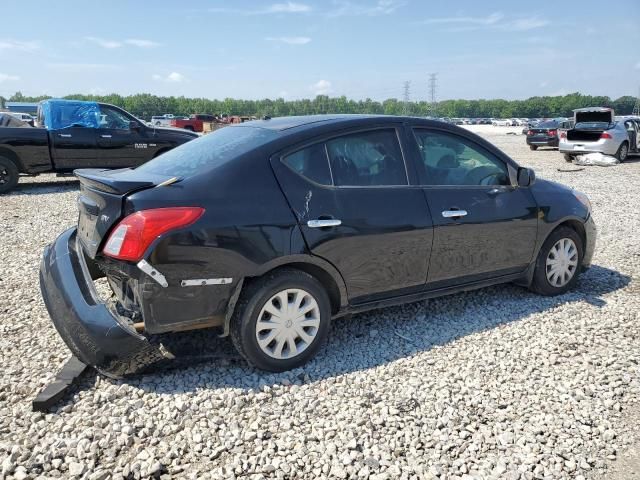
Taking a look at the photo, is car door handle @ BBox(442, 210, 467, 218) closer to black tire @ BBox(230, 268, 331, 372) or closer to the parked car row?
black tire @ BBox(230, 268, 331, 372)

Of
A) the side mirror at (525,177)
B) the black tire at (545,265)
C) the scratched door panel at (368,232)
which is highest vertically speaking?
the side mirror at (525,177)

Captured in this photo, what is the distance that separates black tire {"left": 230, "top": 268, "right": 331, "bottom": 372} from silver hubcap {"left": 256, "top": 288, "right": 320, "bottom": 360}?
0.10 ft

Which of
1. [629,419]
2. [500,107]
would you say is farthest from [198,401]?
[500,107]

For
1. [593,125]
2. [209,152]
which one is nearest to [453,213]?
[209,152]

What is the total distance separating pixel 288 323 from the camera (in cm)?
323

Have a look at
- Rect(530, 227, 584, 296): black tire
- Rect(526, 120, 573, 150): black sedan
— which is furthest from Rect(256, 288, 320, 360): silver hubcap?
Rect(526, 120, 573, 150): black sedan

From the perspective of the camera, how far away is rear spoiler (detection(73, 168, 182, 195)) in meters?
2.90

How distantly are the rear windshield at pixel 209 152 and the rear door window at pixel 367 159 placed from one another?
48 cm

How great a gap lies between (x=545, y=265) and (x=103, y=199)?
3.80 m

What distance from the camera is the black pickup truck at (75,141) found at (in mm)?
10156

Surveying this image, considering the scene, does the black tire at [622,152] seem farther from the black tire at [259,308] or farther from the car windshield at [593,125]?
the black tire at [259,308]

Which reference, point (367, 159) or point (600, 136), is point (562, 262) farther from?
point (600, 136)

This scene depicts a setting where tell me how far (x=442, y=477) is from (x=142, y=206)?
7.03ft

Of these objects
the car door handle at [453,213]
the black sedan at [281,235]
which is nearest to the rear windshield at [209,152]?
the black sedan at [281,235]
